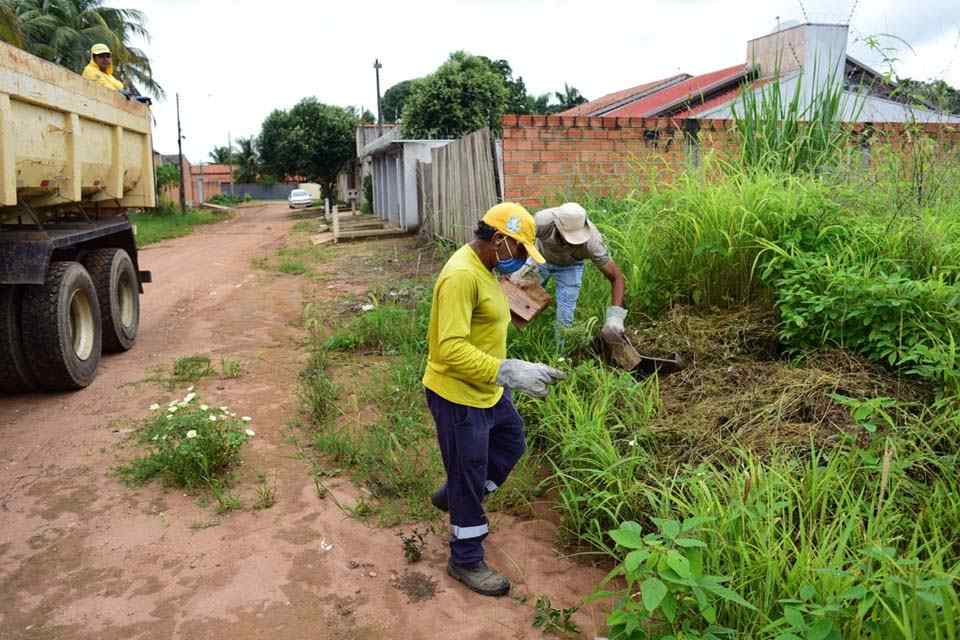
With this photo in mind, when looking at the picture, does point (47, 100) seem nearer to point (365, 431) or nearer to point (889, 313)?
point (365, 431)

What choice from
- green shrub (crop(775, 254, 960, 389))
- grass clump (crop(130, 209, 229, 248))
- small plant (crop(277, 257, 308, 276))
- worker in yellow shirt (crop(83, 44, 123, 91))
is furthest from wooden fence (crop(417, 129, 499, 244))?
grass clump (crop(130, 209, 229, 248))

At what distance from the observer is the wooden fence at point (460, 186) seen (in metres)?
9.00

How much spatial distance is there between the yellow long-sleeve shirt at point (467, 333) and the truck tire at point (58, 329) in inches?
135

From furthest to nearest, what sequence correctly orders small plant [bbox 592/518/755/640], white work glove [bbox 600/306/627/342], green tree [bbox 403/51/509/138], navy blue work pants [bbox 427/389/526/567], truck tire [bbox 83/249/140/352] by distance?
green tree [bbox 403/51/509/138] → truck tire [bbox 83/249/140/352] → white work glove [bbox 600/306/627/342] → navy blue work pants [bbox 427/389/526/567] → small plant [bbox 592/518/755/640]

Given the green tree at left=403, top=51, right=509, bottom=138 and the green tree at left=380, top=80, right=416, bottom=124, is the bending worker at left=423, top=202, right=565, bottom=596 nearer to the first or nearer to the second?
the green tree at left=403, top=51, right=509, bottom=138

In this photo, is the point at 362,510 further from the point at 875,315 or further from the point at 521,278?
the point at 875,315

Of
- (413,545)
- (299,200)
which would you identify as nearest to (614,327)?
(413,545)

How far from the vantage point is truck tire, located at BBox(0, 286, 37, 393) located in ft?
16.5

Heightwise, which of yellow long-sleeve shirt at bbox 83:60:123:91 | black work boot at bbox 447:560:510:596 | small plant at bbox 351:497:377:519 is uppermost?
yellow long-sleeve shirt at bbox 83:60:123:91

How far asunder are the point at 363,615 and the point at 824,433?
215 centimetres

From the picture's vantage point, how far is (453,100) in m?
21.9

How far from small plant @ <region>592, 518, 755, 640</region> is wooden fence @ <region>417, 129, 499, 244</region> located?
561 cm

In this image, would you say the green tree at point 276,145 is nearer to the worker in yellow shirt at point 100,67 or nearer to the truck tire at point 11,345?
the worker in yellow shirt at point 100,67

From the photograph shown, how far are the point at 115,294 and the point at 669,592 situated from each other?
Result: 573 cm
